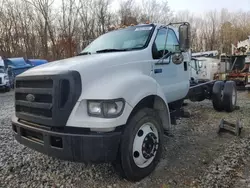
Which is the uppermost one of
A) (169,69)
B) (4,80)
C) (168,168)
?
(169,69)

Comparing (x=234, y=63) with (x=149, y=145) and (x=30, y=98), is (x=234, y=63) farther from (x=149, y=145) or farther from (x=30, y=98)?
(x=30, y=98)

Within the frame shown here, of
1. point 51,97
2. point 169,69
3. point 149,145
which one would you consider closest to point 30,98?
point 51,97

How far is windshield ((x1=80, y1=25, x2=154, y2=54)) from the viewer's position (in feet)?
12.4

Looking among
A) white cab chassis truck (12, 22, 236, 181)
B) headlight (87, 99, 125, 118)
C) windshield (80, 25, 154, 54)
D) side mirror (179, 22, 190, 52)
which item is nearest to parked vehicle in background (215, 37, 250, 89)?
side mirror (179, 22, 190, 52)

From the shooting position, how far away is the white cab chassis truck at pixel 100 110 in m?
2.57

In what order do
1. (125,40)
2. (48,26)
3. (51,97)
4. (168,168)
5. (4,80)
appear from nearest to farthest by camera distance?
(51,97) → (168,168) → (125,40) → (4,80) → (48,26)

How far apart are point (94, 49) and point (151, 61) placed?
1.18 meters

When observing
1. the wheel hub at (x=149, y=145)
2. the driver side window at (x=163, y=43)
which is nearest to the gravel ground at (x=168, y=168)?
the wheel hub at (x=149, y=145)

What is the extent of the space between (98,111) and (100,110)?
0.03 meters

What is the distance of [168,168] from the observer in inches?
134

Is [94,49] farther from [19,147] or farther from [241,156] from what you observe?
Answer: [241,156]

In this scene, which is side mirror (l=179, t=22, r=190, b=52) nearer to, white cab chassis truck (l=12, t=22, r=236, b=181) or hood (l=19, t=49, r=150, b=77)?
white cab chassis truck (l=12, t=22, r=236, b=181)

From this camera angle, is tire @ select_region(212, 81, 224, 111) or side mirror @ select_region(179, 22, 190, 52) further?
tire @ select_region(212, 81, 224, 111)

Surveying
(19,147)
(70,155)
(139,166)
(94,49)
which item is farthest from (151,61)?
(19,147)
